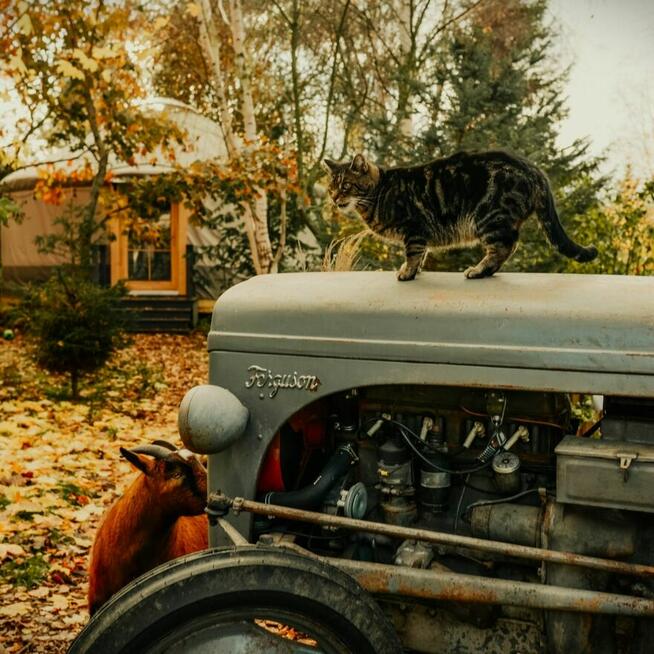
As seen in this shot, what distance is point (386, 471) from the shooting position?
8.31 feet

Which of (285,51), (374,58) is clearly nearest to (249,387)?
(374,58)

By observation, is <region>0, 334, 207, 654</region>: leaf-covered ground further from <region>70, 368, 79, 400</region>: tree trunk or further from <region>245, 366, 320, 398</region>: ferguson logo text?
<region>245, 366, 320, 398</region>: ferguson logo text

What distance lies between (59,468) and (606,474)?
4817 millimetres

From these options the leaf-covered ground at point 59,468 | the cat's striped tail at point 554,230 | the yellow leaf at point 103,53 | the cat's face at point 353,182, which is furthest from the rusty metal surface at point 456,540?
the yellow leaf at point 103,53

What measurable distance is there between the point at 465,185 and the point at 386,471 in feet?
3.43

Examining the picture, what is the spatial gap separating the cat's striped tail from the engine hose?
3.49ft

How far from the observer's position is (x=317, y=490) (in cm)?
257

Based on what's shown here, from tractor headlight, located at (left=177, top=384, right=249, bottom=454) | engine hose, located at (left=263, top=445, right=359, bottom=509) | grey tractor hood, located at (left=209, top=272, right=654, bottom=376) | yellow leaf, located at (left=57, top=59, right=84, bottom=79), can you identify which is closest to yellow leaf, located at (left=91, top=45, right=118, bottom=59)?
yellow leaf, located at (left=57, top=59, right=84, bottom=79)

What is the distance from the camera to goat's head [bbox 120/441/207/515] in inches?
129

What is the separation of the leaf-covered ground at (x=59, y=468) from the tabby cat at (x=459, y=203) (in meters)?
2.30

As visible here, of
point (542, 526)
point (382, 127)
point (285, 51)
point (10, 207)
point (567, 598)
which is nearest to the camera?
point (567, 598)

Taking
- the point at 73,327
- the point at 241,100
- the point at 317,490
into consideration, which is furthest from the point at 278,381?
the point at 241,100

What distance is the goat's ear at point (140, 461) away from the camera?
3267 mm

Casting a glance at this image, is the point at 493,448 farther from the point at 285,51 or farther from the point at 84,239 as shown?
the point at 285,51
